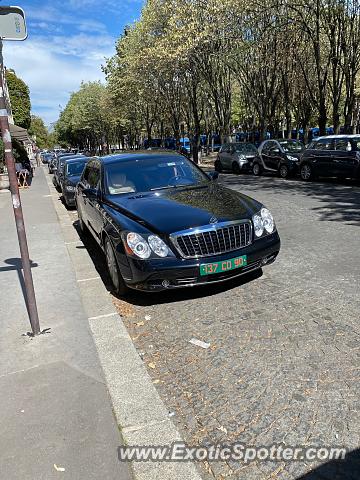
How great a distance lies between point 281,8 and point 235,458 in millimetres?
23136

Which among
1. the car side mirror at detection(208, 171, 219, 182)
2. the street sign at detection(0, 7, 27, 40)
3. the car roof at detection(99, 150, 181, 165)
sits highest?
the street sign at detection(0, 7, 27, 40)

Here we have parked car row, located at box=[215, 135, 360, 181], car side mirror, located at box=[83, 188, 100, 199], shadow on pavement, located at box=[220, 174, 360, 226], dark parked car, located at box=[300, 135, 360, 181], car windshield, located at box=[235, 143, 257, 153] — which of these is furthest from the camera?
car windshield, located at box=[235, 143, 257, 153]

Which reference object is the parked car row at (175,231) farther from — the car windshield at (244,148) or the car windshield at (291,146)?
the car windshield at (244,148)

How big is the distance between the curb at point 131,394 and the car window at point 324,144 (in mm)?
12289

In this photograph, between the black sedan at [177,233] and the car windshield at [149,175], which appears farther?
the car windshield at [149,175]

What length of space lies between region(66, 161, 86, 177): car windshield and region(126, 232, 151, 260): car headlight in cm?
1004

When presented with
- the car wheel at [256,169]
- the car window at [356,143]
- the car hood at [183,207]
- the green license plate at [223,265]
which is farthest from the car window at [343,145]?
the green license plate at [223,265]

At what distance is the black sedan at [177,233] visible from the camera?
433cm

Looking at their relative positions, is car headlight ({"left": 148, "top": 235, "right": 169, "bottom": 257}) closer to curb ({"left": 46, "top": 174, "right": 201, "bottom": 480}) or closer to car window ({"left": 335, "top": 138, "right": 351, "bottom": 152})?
curb ({"left": 46, "top": 174, "right": 201, "bottom": 480})

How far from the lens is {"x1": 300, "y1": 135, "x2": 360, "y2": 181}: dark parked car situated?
1389 cm

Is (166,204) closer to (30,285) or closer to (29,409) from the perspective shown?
(30,285)

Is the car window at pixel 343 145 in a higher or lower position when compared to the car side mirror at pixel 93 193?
higher

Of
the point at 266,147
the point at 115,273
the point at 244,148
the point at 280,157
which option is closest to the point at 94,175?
the point at 115,273

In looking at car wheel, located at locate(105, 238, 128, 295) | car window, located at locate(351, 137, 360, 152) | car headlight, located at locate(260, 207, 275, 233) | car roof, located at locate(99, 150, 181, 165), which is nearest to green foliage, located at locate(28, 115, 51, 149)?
car window, located at locate(351, 137, 360, 152)
